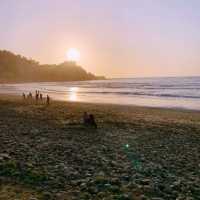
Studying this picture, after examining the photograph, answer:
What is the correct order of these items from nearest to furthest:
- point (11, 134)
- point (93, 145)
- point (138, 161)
→ point (138, 161)
point (93, 145)
point (11, 134)

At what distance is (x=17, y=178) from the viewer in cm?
926

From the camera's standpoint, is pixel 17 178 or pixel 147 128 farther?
pixel 147 128

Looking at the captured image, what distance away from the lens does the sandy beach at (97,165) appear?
27.5ft

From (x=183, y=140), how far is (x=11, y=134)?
9140 millimetres

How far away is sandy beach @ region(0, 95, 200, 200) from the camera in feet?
27.5

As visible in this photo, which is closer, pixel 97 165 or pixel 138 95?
pixel 97 165

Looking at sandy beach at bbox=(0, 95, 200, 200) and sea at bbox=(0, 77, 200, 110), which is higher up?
sandy beach at bbox=(0, 95, 200, 200)

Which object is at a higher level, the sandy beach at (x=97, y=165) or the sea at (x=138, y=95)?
the sandy beach at (x=97, y=165)

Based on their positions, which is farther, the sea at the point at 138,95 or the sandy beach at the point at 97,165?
the sea at the point at 138,95

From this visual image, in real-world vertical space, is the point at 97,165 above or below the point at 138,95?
above

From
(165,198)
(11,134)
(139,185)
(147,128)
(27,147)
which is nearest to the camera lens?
(165,198)

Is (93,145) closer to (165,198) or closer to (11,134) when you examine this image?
(11,134)

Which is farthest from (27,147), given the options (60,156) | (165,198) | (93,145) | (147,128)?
(147,128)

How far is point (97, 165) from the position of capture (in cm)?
1079
